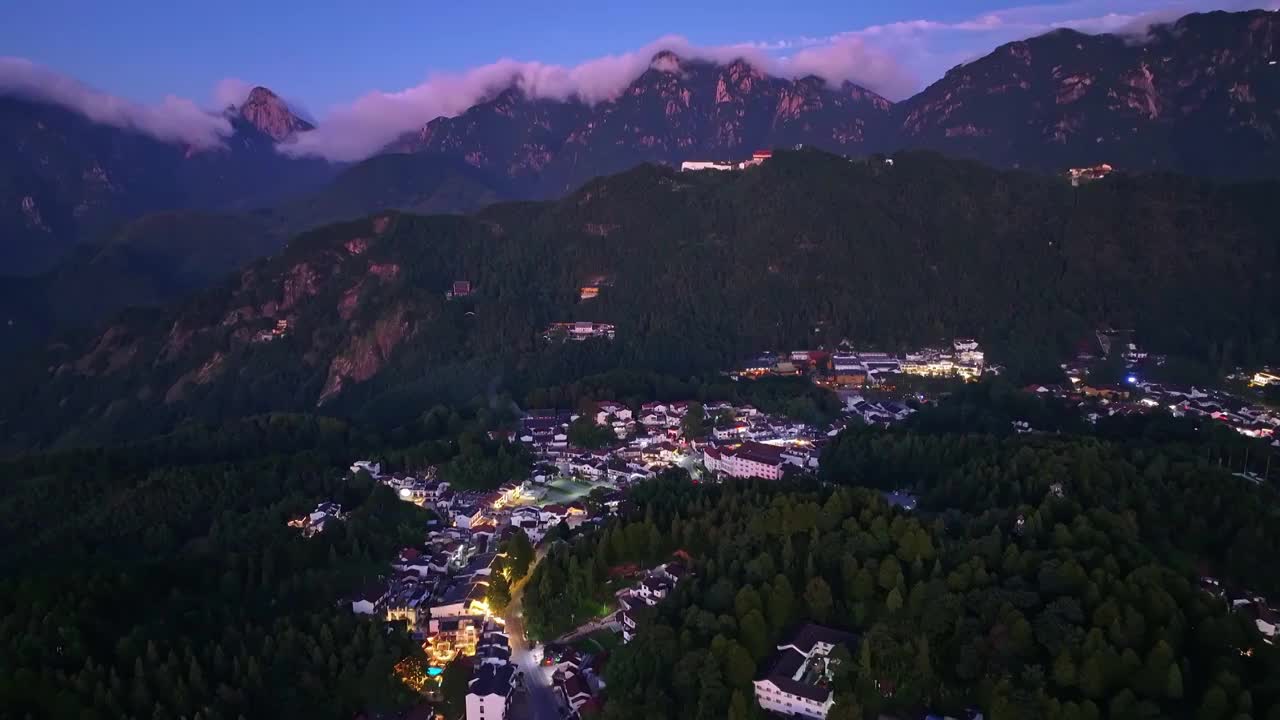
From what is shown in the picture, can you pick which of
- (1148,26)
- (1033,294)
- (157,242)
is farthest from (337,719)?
(1148,26)

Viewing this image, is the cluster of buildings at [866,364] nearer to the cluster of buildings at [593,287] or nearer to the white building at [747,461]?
the white building at [747,461]

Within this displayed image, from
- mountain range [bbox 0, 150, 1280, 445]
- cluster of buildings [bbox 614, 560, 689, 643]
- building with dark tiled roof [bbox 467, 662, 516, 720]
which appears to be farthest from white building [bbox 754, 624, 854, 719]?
mountain range [bbox 0, 150, 1280, 445]

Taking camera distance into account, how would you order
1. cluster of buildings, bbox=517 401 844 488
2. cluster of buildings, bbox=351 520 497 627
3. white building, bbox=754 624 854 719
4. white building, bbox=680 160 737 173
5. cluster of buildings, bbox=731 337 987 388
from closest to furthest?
1. white building, bbox=754 624 854 719
2. cluster of buildings, bbox=351 520 497 627
3. cluster of buildings, bbox=517 401 844 488
4. cluster of buildings, bbox=731 337 987 388
5. white building, bbox=680 160 737 173

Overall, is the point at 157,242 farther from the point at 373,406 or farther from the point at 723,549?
the point at 723,549

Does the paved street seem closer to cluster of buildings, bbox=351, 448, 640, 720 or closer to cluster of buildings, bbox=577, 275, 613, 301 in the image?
cluster of buildings, bbox=351, 448, 640, 720

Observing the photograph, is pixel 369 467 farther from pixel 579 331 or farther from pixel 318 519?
pixel 579 331

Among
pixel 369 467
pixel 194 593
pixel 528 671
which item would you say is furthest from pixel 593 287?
pixel 528 671
